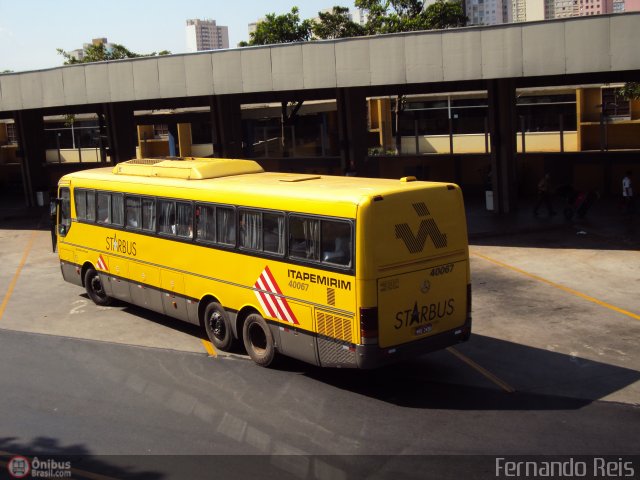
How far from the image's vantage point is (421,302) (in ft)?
38.4

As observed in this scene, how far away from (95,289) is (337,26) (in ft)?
183

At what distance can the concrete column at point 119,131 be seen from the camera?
3525cm

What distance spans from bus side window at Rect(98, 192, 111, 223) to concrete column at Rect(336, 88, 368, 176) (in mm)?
14384

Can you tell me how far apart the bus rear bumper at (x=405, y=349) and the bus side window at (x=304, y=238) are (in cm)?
170

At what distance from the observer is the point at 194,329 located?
647 inches

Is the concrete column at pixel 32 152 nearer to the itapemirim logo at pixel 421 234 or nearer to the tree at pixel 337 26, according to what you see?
the itapemirim logo at pixel 421 234

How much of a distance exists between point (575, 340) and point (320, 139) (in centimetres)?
2903

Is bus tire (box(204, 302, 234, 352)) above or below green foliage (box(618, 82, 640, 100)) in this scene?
below

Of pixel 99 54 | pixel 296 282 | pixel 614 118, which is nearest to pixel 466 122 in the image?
pixel 614 118

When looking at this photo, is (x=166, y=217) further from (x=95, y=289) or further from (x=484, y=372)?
(x=484, y=372)

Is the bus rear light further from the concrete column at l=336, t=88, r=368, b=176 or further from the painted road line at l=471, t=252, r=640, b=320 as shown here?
the concrete column at l=336, t=88, r=368, b=176

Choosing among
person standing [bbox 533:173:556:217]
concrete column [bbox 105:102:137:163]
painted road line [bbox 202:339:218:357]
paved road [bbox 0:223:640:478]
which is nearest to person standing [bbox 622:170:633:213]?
person standing [bbox 533:173:556:217]

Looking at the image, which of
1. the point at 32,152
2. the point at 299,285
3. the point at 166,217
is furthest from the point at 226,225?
the point at 32,152

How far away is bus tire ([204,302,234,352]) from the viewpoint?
14191 mm
